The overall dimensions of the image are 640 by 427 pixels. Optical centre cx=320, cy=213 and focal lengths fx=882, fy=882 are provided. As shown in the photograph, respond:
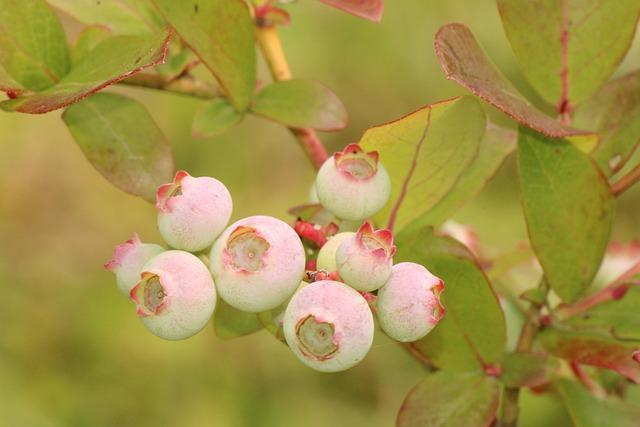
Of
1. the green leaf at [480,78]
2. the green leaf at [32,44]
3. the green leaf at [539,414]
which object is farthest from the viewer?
the green leaf at [539,414]

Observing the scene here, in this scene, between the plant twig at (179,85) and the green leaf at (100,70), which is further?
the plant twig at (179,85)

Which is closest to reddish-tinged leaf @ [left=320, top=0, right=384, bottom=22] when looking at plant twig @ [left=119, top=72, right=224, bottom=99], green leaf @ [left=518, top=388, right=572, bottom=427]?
plant twig @ [left=119, top=72, right=224, bottom=99]

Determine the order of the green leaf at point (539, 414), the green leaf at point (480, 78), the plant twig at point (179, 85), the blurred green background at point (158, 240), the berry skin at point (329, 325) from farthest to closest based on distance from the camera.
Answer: the blurred green background at point (158, 240) → the green leaf at point (539, 414) → the plant twig at point (179, 85) → the green leaf at point (480, 78) → the berry skin at point (329, 325)

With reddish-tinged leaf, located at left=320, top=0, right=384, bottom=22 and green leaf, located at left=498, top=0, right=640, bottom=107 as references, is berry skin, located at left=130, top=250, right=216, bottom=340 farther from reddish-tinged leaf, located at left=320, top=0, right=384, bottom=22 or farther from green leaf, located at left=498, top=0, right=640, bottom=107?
green leaf, located at left=498, top=0, right=640, bottom=107

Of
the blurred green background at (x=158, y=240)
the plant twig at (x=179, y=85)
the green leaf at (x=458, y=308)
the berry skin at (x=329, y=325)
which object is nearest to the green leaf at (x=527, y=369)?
the green leaf at (x=458, y=308)

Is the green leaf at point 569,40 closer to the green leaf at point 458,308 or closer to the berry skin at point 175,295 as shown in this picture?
the green leaf at point 458,308

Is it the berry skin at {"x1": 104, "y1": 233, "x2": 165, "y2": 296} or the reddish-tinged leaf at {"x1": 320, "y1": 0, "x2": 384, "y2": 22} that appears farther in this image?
the reddish-tinged leaf at {"x1": 320, "y1": 0, "x2": 384, "y2": 22}

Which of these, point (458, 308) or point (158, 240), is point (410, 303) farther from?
point (158, 240)
